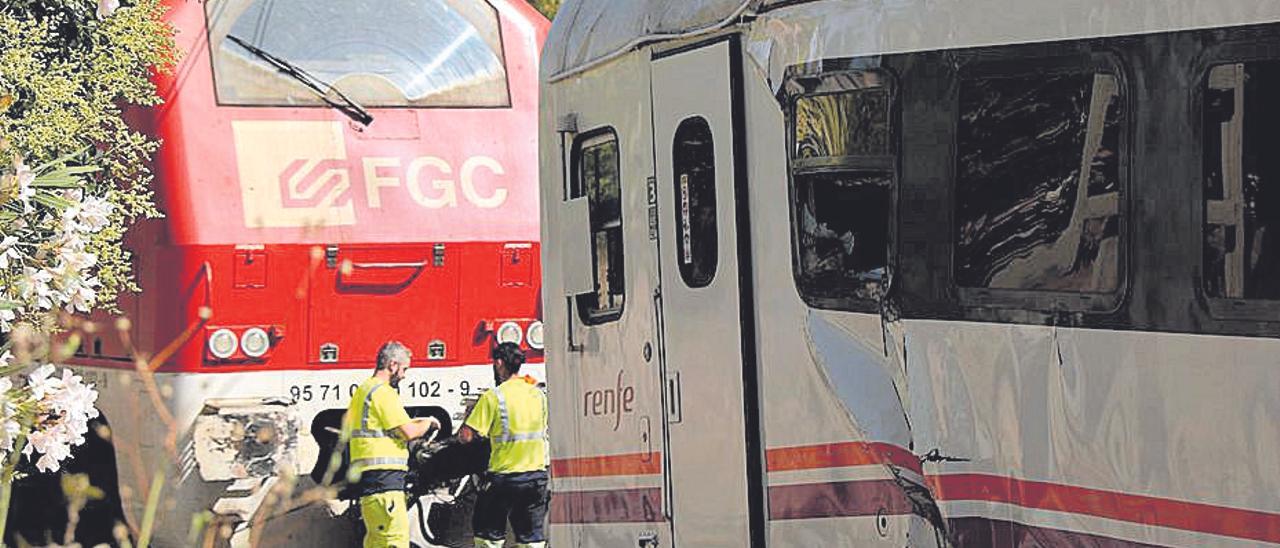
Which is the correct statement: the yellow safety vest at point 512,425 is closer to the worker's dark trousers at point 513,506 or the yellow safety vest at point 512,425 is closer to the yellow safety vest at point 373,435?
the worker's dark trousers at point 513,506

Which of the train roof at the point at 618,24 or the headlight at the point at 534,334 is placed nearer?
the train roof at the point at 618,24

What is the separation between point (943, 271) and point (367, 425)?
5459mm

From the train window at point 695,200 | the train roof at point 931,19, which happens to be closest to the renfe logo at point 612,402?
the train window at point 695,200

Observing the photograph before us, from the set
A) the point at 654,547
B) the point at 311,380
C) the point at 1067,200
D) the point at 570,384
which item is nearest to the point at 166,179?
the point at 311,380

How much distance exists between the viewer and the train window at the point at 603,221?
7008mm

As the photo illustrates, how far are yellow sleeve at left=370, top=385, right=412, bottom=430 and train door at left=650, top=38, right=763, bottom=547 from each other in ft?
11.7

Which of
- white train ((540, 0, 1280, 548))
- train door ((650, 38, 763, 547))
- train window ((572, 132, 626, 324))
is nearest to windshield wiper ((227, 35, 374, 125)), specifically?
train window ((572, 132, 626, 324))

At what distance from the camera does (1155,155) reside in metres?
4.23

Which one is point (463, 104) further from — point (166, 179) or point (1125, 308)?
point (1125, 308)

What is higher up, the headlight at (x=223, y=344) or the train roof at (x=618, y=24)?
the train roof at (x=618, y=24)

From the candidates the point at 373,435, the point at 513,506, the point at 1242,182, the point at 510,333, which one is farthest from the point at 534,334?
the point at 1242,182

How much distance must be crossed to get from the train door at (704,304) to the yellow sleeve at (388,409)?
356 centimetres

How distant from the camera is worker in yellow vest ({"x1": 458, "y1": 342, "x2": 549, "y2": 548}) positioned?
32.9 feet

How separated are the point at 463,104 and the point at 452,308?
3.35 ft
